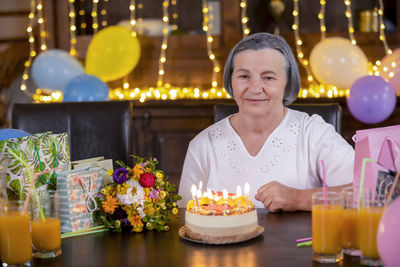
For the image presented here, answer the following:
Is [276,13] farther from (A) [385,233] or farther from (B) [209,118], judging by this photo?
(A) [385,233]

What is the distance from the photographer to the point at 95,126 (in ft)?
7.96


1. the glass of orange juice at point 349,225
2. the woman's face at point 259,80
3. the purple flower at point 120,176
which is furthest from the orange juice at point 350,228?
the woman's face at point 259,80

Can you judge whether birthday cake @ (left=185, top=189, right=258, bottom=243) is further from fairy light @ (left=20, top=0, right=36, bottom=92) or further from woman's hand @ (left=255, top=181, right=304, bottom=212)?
fairy light @ (left=20, top=0, right=36, bottom=92)

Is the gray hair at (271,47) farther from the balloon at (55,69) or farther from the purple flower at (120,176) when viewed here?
the balloon at (55,69)

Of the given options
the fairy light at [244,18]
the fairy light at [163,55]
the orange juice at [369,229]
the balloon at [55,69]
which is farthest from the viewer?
the fairy light at [163,55]

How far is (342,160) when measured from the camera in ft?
6.75

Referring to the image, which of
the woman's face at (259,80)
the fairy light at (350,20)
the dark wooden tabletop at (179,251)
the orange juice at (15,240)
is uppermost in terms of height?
the fairy light at (350,20)

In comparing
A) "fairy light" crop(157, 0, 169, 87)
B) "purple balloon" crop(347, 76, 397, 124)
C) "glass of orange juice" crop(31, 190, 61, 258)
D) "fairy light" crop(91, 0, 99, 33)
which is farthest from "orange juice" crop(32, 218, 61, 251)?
"fairy light" crop(91, 0, 99, 33)

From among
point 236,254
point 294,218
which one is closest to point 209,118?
point 294,218

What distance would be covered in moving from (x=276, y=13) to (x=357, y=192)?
3.43 m

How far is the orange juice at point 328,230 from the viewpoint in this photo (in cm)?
132

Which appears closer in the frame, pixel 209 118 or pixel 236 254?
pixel 236 254

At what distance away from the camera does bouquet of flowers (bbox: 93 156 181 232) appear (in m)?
1.63

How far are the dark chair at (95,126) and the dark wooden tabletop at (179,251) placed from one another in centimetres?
82
